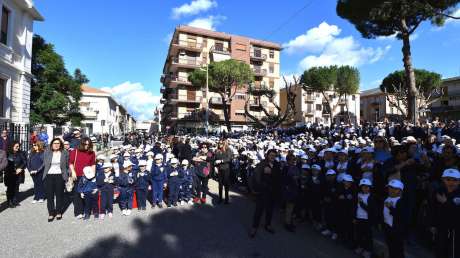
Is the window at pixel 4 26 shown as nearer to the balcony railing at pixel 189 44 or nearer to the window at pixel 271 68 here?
the balcony railing at pixel 189 44

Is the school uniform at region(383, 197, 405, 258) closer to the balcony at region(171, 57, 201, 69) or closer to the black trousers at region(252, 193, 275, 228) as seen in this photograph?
the black trousers at region(252, 193, 275, 228)

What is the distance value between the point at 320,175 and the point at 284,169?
744 millimetres

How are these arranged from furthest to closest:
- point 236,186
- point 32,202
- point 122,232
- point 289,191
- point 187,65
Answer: point 187,65 < point 236,186 < point 32,202 < point 289,191 < point 122,232

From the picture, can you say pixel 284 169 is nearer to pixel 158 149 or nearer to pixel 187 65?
pixel 158 149

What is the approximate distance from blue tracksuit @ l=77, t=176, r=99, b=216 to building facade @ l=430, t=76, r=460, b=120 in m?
53.2

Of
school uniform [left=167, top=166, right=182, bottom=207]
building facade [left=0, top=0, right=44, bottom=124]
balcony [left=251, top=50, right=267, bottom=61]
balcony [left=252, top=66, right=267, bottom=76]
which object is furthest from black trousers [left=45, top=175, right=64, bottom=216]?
balcony [left=251, top=50, right=267, bottom=61]

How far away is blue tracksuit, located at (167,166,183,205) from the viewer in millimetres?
7891

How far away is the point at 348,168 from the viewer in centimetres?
604

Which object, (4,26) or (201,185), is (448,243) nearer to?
(201,185)

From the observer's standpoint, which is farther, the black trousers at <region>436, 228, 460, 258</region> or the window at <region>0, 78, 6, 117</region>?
the window at <region>0, 78, 6, 117</region>

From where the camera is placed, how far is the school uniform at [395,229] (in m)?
4.05

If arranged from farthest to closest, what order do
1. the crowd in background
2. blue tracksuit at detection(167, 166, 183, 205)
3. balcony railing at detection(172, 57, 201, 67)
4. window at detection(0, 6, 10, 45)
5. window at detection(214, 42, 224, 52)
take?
window at detection(214, 42, 224, 52) < balcony railing at detection(172, 57, 201, 67) < window at detection(0, 6, 10, 45) < blue tracksuit at detection(167, 166, 183, 205) < the crowd in background

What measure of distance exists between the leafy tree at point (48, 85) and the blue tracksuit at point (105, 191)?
19836mm

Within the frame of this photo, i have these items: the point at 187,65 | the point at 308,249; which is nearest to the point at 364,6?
the point at 308,249
